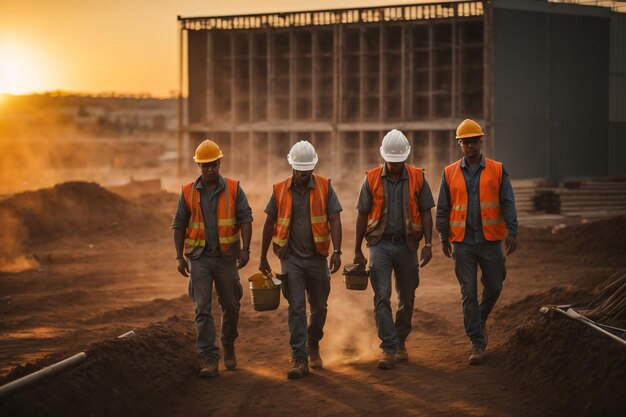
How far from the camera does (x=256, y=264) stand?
19.9 m

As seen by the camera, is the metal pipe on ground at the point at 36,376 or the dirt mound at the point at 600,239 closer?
the metal pipe on ground at the point at 36,376

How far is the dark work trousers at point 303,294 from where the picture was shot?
28.7ft

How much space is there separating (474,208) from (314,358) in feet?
7.50

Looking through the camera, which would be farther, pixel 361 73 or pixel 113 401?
pixel 361 73

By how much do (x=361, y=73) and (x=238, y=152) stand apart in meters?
5.98

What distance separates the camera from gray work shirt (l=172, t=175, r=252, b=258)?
28.8 feet

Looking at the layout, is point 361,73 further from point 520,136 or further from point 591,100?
point 591,100

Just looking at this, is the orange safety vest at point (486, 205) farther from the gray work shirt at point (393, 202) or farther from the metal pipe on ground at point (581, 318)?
the metal pipe on ground at point (581, 318)

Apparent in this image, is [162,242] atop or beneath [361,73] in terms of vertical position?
beneath

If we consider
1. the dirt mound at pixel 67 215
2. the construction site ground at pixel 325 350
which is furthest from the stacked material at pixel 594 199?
the dirt mound at pixel 67 215

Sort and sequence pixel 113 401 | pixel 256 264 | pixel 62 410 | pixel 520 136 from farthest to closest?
pixel 520 136 < pixel 256 264 < pixel 113 401 < pixel 62 410

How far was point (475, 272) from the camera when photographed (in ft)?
28.8

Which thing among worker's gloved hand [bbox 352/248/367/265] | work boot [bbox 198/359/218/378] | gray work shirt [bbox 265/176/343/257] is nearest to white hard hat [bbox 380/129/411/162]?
gray work shirt [bbox 265/176/343/257]

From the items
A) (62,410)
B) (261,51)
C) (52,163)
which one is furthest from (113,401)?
(52,163)
